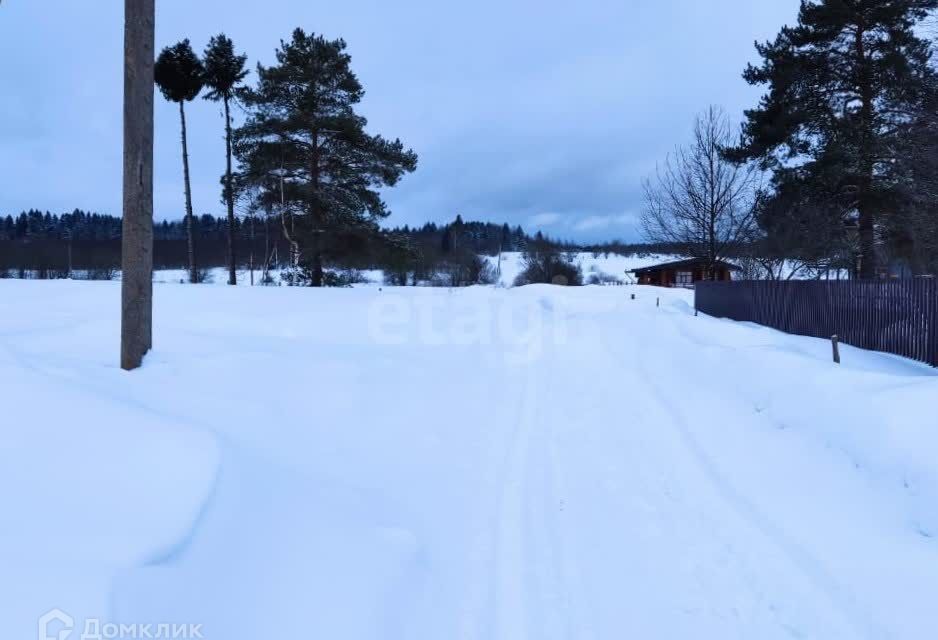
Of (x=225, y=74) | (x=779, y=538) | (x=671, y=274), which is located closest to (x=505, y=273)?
(x=671, y=274)

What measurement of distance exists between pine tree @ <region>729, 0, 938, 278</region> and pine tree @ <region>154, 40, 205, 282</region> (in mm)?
25818

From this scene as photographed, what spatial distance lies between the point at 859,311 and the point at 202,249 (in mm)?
87252

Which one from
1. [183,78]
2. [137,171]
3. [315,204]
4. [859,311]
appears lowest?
[859,311]

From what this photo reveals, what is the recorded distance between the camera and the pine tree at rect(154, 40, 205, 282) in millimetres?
24156

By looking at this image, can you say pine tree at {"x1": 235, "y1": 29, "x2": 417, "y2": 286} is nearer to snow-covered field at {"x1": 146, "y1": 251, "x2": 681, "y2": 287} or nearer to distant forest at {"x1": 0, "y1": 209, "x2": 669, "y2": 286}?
distant forest at {"x1": 0, "y1": 209, "x2": 669, "y2": 286}

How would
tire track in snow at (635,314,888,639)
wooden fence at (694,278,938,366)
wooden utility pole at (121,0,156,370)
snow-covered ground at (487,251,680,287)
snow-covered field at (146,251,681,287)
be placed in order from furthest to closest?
snow-covered ground at (487,251,680,287), snow-covered field at (146,251,681,287), wooden fence at (694,278,938,366), wooden utility pole at (121,0,156,370), tire track in snow at (635,314,888,639)

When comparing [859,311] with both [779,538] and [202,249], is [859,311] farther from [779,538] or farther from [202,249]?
[202,249]

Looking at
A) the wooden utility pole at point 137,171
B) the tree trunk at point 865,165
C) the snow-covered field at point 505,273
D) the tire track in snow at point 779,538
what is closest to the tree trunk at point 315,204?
the wooden utility pole at point 137,171

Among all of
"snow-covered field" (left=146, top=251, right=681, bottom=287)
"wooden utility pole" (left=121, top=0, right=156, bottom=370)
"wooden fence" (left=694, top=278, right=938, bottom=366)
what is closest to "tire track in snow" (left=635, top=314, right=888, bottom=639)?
"wooden fence" (left=694, top=278, right=938, bottom=366)

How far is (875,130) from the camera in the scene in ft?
60.3

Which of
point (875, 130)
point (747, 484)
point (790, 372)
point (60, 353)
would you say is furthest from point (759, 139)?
point (60, 353)

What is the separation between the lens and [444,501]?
14.9ft

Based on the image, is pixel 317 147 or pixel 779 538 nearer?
pixel 779 538

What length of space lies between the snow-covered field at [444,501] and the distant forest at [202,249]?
1608 centimetres
